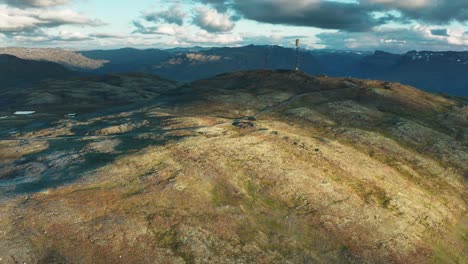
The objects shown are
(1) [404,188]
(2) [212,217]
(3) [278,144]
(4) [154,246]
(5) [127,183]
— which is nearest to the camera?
(4) [154,246]

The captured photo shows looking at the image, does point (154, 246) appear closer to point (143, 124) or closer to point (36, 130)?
point (143, 124)

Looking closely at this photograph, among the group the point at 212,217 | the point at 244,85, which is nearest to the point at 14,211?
the point at 212,217

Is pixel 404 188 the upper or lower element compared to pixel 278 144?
lower

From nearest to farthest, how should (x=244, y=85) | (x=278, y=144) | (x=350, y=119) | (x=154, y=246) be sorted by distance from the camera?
(x=154, y=246), (x=278, y=144), (x=350, y=119), (x=244, y=85)

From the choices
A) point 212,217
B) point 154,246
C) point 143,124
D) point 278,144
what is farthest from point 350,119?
point 154,246

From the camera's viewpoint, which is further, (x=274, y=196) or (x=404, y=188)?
(x=404, y=188)

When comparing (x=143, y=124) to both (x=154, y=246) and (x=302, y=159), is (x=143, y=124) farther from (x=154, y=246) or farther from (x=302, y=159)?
(x=154, y=246)
